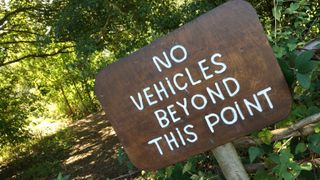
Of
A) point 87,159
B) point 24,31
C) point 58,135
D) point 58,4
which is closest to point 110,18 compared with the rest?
point 58,4

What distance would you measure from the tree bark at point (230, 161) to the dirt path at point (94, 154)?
491cm

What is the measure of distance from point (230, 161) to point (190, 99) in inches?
12.1

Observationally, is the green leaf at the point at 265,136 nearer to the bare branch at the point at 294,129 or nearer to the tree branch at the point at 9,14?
the bare branch at the point at 294,129

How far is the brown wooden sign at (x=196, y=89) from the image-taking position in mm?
1181

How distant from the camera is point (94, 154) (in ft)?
27.9

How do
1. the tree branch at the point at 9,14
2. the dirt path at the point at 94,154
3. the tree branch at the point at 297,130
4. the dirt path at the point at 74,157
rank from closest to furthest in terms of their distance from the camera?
the tree branch at the point at 297,130 → the dirt path at the point at 94,154 → the dirt path at the point at 74,157 → the tree branch at the point at 9,14

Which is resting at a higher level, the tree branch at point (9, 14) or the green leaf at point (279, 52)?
the tree branch at point (9, 14)

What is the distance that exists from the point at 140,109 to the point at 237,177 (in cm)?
45

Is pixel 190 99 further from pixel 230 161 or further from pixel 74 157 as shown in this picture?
pixel 74 157

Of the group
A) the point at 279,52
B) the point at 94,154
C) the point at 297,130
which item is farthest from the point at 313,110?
the point at 94,154

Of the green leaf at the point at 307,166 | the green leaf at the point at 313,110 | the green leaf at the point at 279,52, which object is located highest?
the green leaf at the point at 279,52

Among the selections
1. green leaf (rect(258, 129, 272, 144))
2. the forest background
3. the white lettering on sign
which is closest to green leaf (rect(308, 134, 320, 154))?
the forest background

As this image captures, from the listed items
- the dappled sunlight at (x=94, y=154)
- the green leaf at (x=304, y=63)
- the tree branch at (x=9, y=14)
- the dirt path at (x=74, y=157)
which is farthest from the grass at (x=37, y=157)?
the green leaf at (x=304, y=63)

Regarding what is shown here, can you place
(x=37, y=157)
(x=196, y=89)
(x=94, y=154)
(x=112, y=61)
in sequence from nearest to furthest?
(x=196, y=89) < (x=112, y=61) < (x=94, y=154) < (x=37, y=157)
